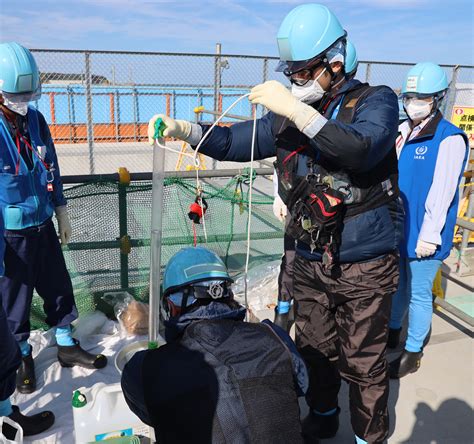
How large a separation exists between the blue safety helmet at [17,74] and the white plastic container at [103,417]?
5.74ft

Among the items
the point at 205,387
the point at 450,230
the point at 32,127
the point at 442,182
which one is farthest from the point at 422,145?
the point at 32,127

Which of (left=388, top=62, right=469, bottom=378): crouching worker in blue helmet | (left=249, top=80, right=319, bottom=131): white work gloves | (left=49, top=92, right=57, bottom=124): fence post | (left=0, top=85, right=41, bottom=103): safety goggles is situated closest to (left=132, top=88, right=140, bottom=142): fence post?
(left=49, top=92, right=57, bottom=124): fence post

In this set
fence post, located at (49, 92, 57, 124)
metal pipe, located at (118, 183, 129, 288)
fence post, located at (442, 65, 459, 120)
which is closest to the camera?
metal pipe, located at (118, 183, 129, 288)

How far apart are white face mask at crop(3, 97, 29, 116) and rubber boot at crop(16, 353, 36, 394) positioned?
5.26 ft

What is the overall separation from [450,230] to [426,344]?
41.4 inches

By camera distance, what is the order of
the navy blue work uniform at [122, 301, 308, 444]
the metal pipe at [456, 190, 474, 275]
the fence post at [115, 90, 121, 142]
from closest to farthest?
the navy blue work uniform at [122, 301, 308, 444]
the metal pipe at [456, 190, 474, 275]
the fence post at [115, 90, 121, 142]

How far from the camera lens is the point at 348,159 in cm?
171

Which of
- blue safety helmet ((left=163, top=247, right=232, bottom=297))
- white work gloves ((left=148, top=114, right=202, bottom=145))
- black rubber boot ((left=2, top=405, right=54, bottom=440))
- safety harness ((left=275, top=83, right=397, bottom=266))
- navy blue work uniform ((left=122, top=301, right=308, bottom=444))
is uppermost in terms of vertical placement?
white work gloves ((left=148, top=114, right=202, bottom=145))

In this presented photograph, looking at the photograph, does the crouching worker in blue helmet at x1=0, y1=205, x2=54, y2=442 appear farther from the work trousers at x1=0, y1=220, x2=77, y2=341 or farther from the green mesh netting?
the green mesh netting

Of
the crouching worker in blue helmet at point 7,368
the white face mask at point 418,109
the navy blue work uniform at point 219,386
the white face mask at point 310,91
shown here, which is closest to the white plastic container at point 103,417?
the crouching worker in blue helmet at point 7,368

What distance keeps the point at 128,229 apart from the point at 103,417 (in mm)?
2002

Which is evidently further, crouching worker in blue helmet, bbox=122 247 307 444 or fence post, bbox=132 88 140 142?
fence post, bbox=132 88 140 142

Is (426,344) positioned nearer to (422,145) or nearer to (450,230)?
(450,230)

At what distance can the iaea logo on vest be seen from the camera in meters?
2.92
